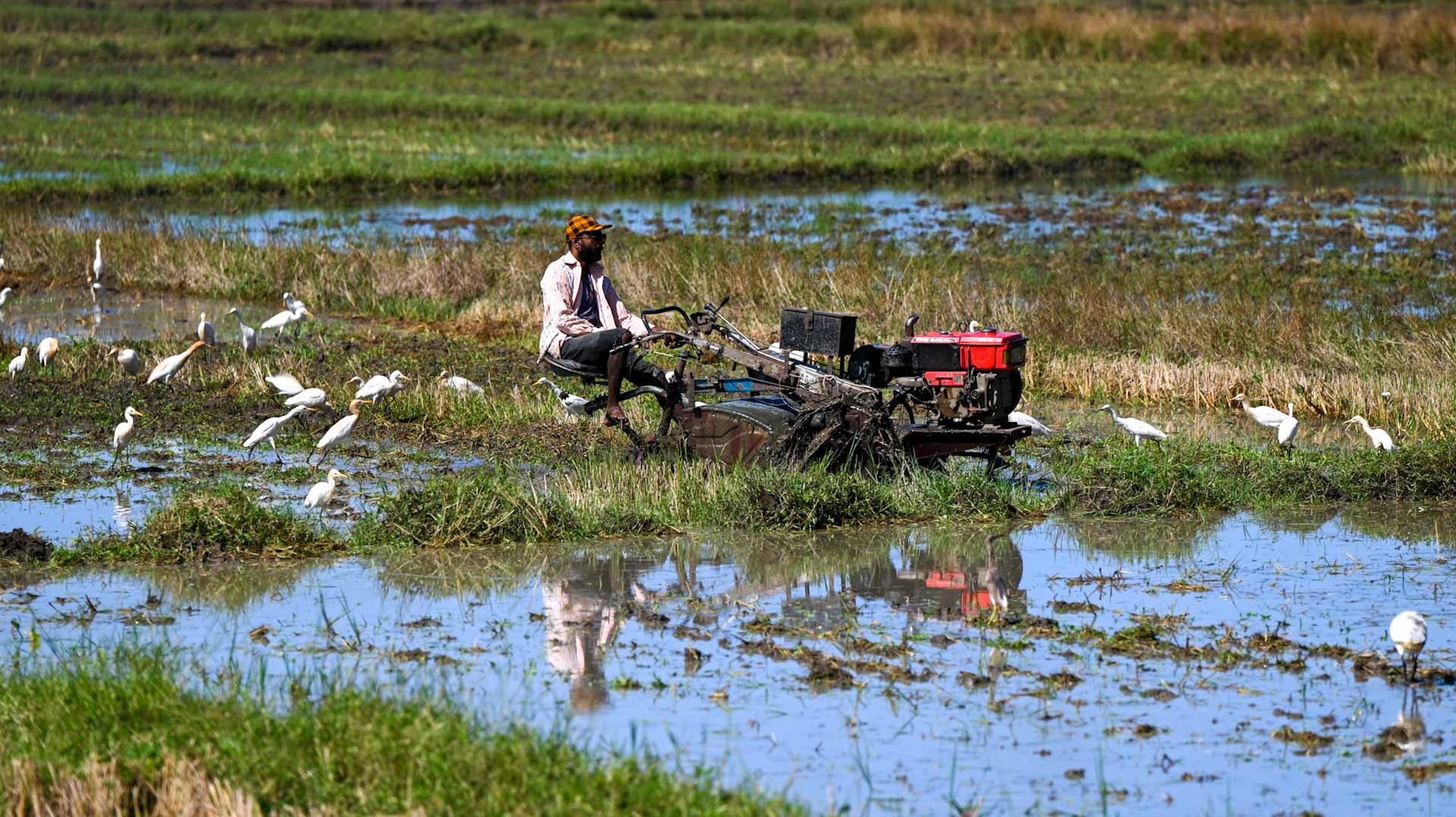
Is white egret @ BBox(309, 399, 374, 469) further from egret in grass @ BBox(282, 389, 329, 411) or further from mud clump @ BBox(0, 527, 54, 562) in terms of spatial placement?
mud clump @ BBox(0, 527, 54, 562)

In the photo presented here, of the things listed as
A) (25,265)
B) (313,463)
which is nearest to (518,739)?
(313,463)

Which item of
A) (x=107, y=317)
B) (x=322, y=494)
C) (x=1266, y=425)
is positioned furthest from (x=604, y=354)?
(x=107, y=317)

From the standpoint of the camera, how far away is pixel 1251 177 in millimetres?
28938

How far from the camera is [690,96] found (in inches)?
1467

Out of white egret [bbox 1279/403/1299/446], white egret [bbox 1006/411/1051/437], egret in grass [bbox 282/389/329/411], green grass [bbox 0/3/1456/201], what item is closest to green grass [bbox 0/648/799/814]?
white egret [bbox 1006/411/1051/437]

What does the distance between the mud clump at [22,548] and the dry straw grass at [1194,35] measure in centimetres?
3542

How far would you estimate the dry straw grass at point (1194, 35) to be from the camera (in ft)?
122

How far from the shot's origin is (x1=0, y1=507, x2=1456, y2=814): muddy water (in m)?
5.20

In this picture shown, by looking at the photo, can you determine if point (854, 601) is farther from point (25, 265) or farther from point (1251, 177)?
point (1251, 177)

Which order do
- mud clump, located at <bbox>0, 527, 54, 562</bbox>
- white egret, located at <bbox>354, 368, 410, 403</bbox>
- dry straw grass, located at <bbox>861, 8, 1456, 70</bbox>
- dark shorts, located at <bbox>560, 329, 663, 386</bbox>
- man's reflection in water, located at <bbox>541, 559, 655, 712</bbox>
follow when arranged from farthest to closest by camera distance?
dry straw grass, located at <bbox>861, 8, 1456, 70</bbox> < white egret, located at <bbox>354, 368, 410, 403</bbox> < dark shorts, located at <bbox>560, 329, 663, 386</bbox> < mud clump, located at <bbox>0, 527, 54, 562</bbox> < man's reflection in water, located at <bbox>541, 559, 655, 712</bbox>

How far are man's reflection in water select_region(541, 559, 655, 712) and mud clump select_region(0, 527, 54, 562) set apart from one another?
244cm

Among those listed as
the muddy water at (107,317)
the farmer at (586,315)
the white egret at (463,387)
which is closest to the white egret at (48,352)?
the muddy water at (107,317)

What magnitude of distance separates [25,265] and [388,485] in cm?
1150

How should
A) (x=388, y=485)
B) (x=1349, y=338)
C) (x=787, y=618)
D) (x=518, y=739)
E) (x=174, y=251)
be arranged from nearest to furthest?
(x=518, y=739)
(x=787, y=618)
(x=388, y=485)
(x=1349, y=338)
(x=174, y=251)
